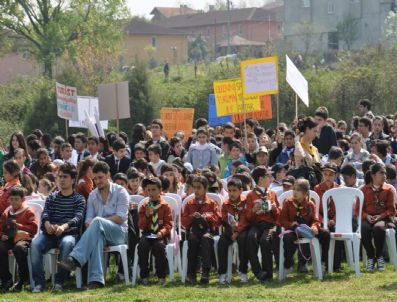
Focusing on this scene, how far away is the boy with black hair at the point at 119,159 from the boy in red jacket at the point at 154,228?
3.57m

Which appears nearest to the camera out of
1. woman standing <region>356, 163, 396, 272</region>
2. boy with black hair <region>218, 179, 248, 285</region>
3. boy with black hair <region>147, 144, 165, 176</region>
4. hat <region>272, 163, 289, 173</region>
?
boy with black hair <region>218, 179, 248, 285</region>

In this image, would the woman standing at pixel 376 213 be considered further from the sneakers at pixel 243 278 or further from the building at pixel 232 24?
the building at pixel 232 24

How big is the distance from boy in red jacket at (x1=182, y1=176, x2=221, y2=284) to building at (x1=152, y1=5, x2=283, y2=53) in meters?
109

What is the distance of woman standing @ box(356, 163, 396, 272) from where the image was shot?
1288cm

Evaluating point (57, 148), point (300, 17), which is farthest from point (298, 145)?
point (300, 17)

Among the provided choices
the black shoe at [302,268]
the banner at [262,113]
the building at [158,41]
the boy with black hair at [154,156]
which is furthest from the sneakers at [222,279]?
the building at [158,41]

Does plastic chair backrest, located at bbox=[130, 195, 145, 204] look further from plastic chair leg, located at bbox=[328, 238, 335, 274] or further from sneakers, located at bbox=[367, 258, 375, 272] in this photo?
sneakers, located at bbox=[367, 258, 375, 272]

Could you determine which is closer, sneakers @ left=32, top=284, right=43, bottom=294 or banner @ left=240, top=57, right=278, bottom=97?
sneakers @ left=32, top=284, right=43, bottom=294

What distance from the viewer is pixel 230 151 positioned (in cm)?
1652

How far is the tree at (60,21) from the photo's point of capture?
65312 mm

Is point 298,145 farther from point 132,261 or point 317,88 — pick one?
point 317,88

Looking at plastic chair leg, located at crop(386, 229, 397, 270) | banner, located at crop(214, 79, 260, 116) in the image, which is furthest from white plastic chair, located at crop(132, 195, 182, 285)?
banner, located at crop(214, 79, 260, 116)

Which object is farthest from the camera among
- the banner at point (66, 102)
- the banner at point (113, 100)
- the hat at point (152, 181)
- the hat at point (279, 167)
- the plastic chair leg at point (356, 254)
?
the banner at point (66, 102)

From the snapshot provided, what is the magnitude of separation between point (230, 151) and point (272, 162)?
2.22ft
